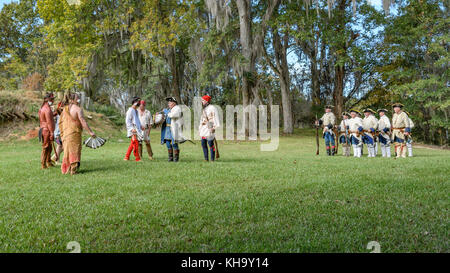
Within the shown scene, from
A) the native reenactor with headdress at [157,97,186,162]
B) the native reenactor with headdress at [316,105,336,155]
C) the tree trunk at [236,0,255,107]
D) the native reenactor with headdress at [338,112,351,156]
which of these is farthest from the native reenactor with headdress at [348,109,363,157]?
the tree trunk at [236,0,255,107]

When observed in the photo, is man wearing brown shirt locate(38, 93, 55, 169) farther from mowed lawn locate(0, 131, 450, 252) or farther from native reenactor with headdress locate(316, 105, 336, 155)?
native reenactor with headdress locate(316, 105, 336, 155)

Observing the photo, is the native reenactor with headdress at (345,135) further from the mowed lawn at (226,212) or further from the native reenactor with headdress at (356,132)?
the mowed lawn at (226,212)

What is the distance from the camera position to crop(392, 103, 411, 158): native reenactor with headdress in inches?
505

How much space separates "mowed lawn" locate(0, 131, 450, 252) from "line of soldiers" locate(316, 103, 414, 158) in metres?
5.90

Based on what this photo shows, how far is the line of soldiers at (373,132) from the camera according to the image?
13.0m

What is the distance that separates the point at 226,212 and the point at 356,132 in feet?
34.7

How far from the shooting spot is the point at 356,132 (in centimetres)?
1350

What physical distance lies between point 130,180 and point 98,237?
3.41 m

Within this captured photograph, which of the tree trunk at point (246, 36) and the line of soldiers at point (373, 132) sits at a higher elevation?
the tree trunk at point (246, 36)

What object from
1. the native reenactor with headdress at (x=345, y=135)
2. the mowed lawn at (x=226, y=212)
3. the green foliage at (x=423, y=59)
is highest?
the green foliage at (x=423, y=59)

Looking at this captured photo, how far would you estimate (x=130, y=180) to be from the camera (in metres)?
6.80

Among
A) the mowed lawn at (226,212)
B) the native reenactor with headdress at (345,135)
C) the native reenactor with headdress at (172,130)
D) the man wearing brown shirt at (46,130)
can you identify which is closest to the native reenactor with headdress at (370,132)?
the native reenactor with headdress at (345,135)
